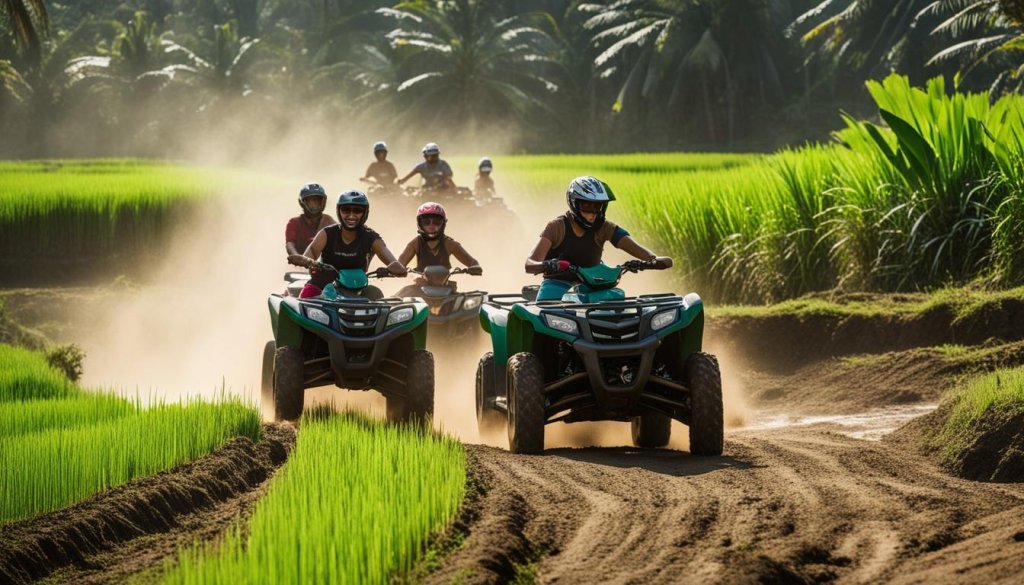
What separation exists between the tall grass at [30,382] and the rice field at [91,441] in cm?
62

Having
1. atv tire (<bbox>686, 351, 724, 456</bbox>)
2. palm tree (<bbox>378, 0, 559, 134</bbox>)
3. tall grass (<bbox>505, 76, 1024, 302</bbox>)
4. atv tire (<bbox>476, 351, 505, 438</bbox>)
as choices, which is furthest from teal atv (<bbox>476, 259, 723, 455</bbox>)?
palm tree (<bbox>378, 0, 559, 134</bbox>)

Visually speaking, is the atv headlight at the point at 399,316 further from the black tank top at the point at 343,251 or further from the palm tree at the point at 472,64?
Answer: the palm tree at the point at 472,64

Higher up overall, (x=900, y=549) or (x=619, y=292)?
(x=619, y=292)

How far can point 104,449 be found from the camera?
9289mm

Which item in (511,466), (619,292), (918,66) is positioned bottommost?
(511,466)

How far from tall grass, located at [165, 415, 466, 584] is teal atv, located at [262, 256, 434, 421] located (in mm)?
1829

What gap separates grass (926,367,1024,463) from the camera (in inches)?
400

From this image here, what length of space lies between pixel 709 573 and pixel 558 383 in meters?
3.93

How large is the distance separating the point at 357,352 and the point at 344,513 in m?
4.91

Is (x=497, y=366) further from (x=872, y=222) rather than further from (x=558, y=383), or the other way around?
(x=872, y=222)

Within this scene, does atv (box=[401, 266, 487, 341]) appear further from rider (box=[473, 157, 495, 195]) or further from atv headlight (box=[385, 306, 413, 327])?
rider (box=[473, 157, 495, 195])

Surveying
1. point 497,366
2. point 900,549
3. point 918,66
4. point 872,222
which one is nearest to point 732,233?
point 872,222

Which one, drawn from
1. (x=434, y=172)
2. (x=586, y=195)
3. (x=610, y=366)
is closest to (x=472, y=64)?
(x=434, y=172)

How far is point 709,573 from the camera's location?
6465mm
